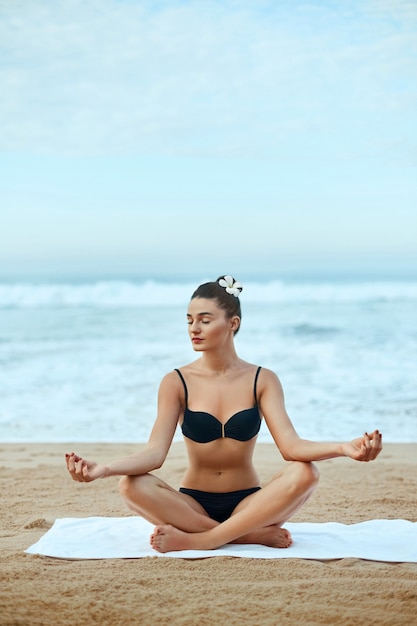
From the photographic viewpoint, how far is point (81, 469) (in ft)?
9.82

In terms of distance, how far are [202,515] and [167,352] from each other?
9.25m

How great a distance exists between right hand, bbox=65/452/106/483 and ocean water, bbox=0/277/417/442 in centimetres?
354

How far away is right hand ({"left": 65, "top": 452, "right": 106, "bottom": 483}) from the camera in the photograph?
2.97 meters

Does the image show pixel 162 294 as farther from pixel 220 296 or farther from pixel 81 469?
pixel 81 469

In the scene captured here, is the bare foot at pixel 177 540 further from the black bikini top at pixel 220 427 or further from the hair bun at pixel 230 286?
the hair bun at pixel 230 286

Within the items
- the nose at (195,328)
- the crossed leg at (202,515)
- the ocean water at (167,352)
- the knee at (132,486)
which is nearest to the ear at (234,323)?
the nose at (195,328)

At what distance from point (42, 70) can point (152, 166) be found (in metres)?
3.32

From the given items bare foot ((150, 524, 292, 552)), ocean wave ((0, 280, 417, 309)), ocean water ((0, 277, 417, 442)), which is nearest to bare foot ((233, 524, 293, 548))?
bare foot ((150, 524, 292, 552))

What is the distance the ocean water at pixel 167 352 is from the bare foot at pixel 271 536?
3.16m

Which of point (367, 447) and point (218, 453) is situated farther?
point (218, 453)

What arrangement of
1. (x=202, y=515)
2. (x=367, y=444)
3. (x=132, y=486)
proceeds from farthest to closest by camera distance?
(x=202, y=515), (x=132, y=486), (x=367, y=444)

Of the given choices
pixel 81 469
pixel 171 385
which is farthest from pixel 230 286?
pixel 81 469

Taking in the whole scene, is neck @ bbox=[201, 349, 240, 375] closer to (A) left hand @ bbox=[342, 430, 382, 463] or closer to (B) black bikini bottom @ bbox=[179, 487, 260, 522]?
(B) black bikini bottom @ bbox=[179, 487, 260, 522]

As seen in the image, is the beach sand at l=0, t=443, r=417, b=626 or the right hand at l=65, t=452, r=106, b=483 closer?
the beach sand at l=0, t=443, r=417, b=626
